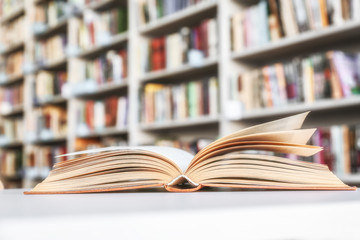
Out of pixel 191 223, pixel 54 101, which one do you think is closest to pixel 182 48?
pixel 54 101

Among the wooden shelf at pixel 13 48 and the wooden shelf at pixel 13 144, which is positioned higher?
the wooden shelf at pixel 13 48

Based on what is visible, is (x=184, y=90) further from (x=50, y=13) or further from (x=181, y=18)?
(x=50, y=13)

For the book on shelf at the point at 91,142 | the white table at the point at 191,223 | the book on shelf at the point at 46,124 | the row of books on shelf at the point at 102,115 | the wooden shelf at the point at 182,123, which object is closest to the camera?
the white table at the point at 191,223

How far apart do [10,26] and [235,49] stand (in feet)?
10.7

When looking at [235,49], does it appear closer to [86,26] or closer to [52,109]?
[86,26]

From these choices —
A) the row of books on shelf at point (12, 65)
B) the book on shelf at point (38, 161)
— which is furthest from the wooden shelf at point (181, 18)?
the row of books on shelf at point (12, 65)

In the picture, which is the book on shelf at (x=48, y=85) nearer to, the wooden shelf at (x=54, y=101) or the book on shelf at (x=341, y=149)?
the wooden shelf at (x=54, y=101)

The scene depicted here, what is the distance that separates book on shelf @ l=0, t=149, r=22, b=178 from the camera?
3.97 metres

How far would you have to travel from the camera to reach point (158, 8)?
8.35 feet

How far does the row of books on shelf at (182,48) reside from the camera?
2.21m

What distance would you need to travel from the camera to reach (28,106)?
3.88 meters

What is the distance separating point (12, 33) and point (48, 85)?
1111 millimetres

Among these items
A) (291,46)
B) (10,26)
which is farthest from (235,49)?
(10,26)

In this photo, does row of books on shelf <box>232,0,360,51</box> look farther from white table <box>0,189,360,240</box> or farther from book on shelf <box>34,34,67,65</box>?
book on shelf <box>34,34,67,65</box>
